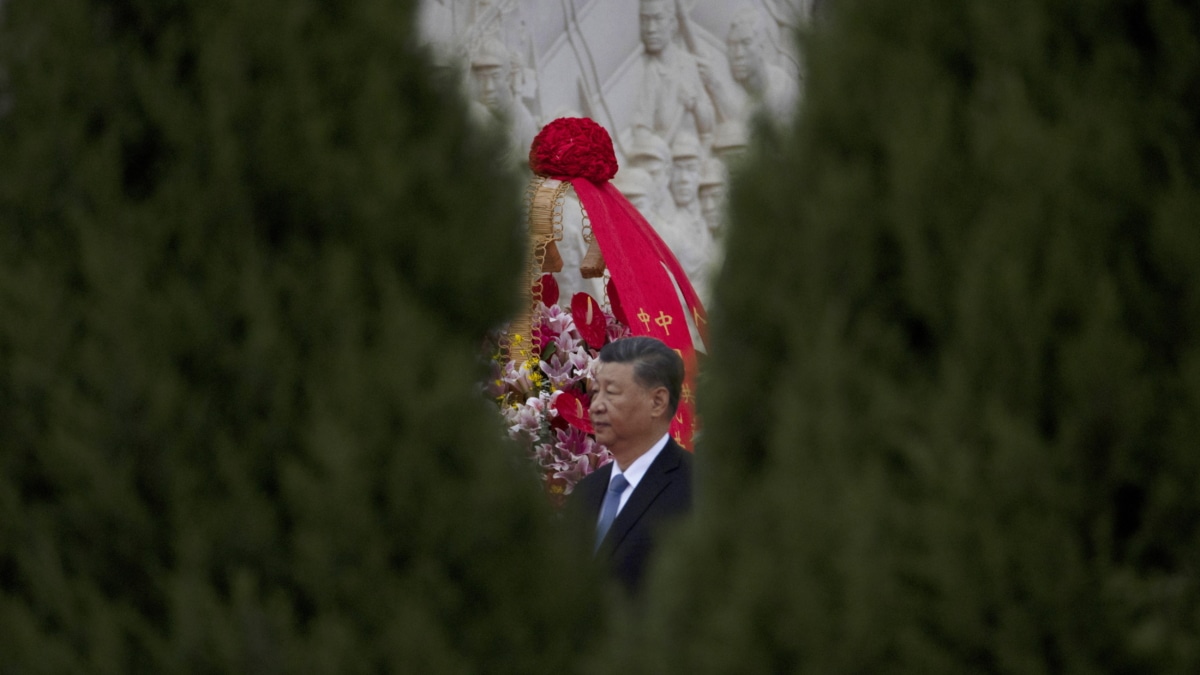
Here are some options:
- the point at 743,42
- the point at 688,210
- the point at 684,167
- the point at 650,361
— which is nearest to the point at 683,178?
the point at 684,167

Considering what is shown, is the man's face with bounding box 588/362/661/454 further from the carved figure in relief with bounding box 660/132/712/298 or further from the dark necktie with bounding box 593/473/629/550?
the carved figure in relief with bounding box 660/132/712/298

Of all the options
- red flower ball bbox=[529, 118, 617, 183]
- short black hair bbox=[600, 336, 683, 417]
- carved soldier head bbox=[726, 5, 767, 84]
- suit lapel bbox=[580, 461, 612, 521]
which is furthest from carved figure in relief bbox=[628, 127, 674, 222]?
suit lapel bbox=[580, 461, 612, 521]

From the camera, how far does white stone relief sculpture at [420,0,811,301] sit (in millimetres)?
7031

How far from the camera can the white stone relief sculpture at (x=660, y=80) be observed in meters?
7.03

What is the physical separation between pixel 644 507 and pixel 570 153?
5.85 ft

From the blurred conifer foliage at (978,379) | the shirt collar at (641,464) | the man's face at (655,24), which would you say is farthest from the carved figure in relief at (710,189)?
the blurred conifer foliage at (978,379)

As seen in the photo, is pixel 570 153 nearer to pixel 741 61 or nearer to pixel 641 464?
pixel 641 464

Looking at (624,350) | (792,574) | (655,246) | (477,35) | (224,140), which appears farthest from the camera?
(477,35)

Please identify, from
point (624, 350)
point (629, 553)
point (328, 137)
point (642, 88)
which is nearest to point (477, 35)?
point (642, 88)

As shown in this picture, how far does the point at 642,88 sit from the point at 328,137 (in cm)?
652

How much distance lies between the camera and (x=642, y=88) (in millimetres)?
7539

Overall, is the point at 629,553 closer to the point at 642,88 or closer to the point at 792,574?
the point at 792,574

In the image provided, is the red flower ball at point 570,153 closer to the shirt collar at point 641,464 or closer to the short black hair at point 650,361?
the short black hair at point 650,361

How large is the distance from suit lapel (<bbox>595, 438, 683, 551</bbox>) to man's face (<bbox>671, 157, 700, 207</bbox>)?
172 inches
